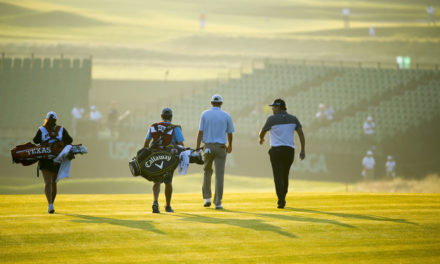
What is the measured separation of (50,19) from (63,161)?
198 feet

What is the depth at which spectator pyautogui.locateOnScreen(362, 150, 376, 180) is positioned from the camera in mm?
33719

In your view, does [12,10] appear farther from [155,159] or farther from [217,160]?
[155,159]

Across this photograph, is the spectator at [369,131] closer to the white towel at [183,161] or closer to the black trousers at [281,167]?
the black trousers at [281,167]

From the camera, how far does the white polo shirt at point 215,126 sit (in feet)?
40.3

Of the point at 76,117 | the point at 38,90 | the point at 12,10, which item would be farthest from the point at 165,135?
the point at 12,10

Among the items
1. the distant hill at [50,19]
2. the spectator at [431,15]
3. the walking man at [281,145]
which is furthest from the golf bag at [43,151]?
the spectator at [431,15]

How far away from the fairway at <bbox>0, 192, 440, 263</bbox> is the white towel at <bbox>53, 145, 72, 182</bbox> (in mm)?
637

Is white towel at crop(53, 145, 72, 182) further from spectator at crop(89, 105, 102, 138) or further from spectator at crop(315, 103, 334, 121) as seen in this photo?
spectator at crop(315, 103, 334, 121)

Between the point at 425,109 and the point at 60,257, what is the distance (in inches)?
1304

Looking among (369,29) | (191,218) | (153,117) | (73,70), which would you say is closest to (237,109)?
(153,117)

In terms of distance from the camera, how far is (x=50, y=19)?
69.4m

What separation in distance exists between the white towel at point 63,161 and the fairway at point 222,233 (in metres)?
0.64

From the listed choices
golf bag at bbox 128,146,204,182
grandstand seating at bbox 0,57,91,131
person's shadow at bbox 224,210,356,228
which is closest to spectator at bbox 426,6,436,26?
grandstand seating at bbox 0,57,91,131

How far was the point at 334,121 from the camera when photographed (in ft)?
126
